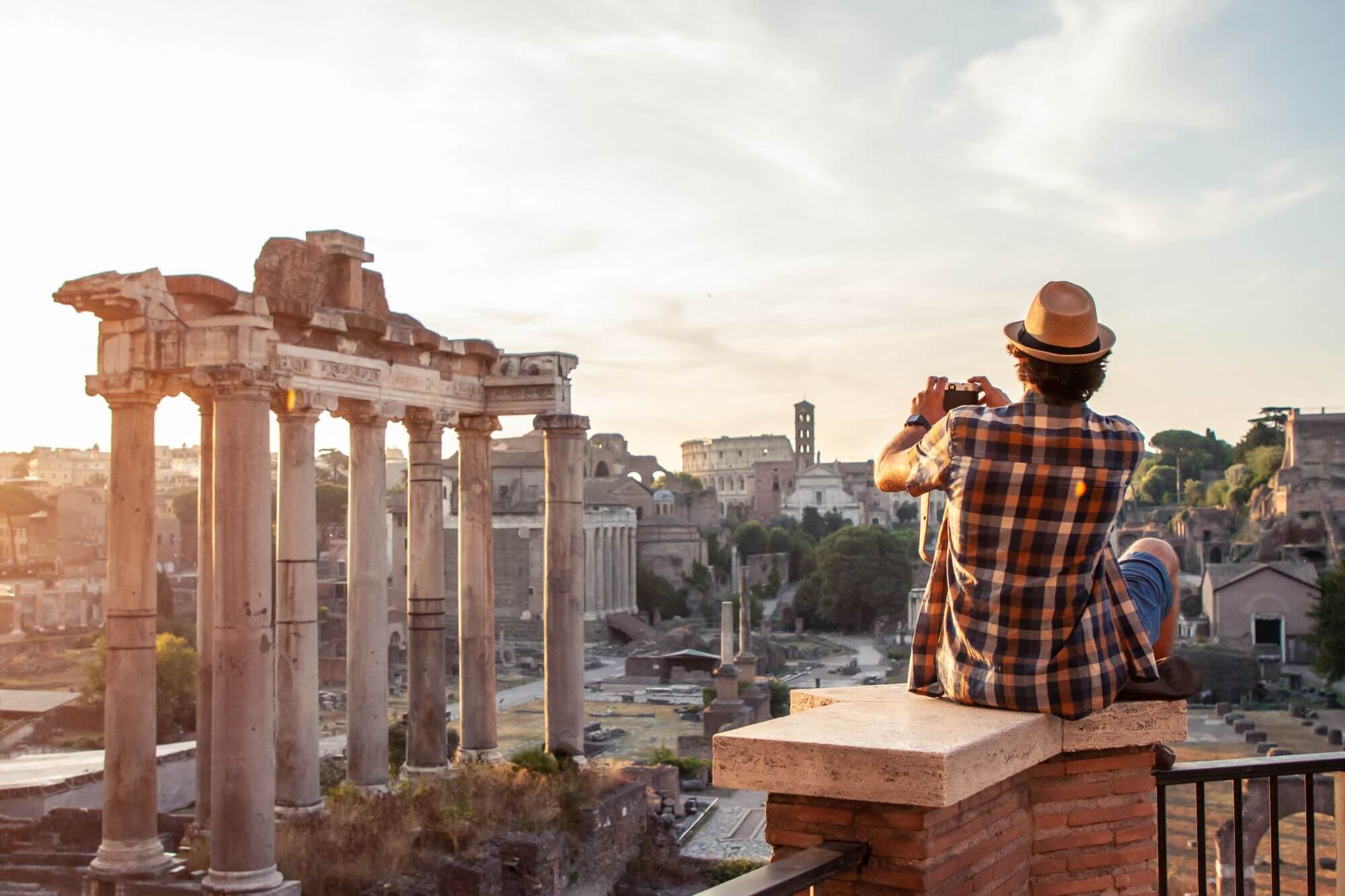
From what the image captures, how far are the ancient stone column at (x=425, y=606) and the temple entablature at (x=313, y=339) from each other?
426mm

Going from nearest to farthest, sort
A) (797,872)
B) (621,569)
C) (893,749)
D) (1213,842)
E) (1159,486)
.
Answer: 1. (797,872)
2. (893,749)
3. (1213,842)
4. (621,569)
5. (1159,486)

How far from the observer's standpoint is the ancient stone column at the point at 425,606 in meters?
12.9

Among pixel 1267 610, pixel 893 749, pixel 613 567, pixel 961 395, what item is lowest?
pixel 1267 610

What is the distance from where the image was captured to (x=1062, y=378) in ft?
10.7

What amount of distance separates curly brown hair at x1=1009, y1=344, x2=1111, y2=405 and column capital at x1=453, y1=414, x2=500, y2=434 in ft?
35.0

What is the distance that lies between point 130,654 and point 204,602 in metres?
1.66

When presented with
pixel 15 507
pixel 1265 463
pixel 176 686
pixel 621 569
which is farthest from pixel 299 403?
pixel 1265 463

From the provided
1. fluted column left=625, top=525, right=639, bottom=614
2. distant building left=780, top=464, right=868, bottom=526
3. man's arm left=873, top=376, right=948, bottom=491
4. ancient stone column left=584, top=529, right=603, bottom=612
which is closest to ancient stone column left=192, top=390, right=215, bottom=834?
man's arm left=873, top=376, right=948, bottom=491

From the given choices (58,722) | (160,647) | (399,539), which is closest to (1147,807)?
(160,647)

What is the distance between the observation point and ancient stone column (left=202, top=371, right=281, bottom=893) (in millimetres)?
9367

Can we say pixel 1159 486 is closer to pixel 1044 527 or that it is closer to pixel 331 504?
pixel 331 504

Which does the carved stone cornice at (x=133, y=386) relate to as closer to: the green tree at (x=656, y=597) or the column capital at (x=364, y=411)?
the column capital at (x=364, y=411)

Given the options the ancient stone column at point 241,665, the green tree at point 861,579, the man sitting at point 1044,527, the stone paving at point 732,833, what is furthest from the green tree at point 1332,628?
the man sitting at point 1044,527

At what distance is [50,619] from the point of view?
48.5 m
